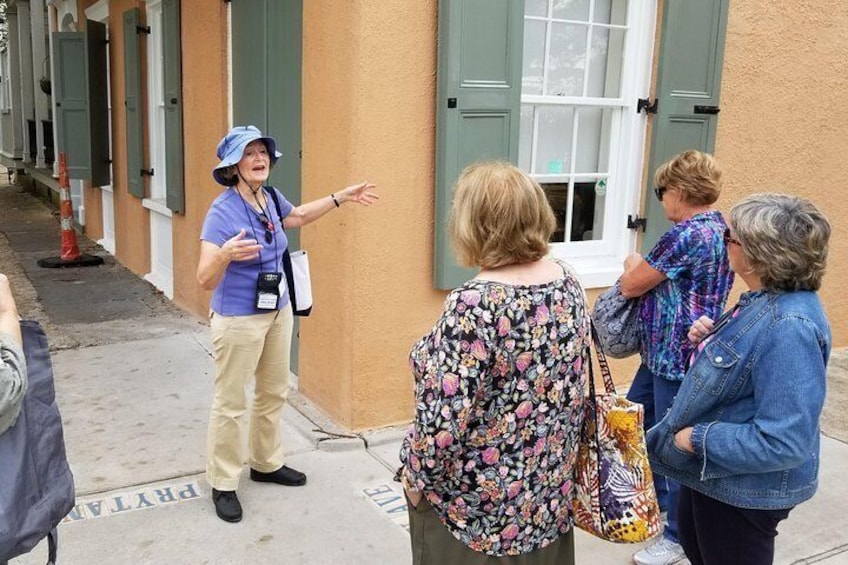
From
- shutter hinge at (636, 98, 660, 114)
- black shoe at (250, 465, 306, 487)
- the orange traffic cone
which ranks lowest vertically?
black shoe at (250, 465, 306, 487)

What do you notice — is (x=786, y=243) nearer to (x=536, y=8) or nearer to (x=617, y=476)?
(x=617, y=476)

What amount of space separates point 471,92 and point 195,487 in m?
2.34

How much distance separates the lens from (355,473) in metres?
3.88

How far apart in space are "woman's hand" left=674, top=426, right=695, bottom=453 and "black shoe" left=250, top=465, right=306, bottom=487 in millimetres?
2033

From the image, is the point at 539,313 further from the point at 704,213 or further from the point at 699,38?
the point at 699,38

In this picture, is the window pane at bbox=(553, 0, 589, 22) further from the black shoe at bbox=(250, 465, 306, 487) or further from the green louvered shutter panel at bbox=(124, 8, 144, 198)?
the green louvered shutter panel at bbox=(124, 8, 144, 198)

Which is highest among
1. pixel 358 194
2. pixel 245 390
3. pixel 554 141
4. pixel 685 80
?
pixel 685 80

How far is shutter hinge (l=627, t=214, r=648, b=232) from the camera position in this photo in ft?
16.1

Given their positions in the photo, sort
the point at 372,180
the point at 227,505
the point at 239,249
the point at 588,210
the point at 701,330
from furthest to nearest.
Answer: the point at 588,210 → the point at 372,180 → the point at 227,505 → the point at 239,249 → the point at 701,330

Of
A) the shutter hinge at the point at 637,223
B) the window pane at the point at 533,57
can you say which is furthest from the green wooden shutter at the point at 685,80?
the window pane at the point at 533,57

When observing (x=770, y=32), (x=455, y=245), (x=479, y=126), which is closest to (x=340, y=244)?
(x=479, y=126)

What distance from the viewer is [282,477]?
3725mm

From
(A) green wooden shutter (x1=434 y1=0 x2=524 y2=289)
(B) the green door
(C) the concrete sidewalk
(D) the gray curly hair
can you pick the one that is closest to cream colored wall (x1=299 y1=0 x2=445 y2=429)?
(A) green wooden shutter (x1=434 y1=0 x2=524 y2=289)

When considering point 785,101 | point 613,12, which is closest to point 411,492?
point 613,12
